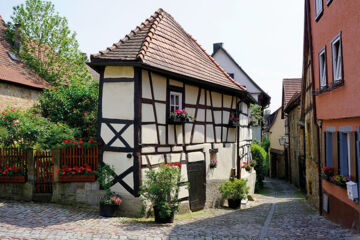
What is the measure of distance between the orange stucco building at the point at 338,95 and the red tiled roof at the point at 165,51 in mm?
3963

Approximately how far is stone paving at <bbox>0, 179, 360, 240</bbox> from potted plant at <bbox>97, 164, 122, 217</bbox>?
0.28 meters

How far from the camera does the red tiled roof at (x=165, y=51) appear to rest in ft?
32.3

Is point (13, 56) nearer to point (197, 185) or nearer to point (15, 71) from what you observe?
point (15, 71)

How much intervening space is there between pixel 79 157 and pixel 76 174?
52 cm

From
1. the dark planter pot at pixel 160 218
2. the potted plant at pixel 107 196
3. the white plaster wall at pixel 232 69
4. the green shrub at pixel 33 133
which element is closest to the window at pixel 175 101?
the potted plant at pixel 107 196

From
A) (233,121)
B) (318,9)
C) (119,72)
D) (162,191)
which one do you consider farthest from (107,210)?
(318,9)

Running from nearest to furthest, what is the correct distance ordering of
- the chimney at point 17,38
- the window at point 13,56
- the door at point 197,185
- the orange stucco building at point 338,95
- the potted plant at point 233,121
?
the orange stucco building at point 338,95
the door at point 197,185
the potted plant at point 233,121
the window at point 13,56
the chimney at point 17,38

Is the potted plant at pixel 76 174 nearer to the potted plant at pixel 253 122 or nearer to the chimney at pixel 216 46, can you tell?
the potted plant at pixel 253 122

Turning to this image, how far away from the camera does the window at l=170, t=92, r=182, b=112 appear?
36.3 feet

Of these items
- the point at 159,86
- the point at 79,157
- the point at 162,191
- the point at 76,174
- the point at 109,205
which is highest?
the point at 159,86

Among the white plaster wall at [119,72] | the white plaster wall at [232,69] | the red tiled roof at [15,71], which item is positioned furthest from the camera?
the white plaster wall at [232,69]

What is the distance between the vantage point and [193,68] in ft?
40.2

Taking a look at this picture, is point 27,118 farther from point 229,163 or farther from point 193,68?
point 229,163

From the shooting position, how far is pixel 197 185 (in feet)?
39.8
